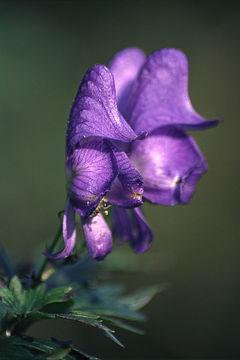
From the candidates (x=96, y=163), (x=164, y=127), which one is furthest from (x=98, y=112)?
(x=164, y=127)

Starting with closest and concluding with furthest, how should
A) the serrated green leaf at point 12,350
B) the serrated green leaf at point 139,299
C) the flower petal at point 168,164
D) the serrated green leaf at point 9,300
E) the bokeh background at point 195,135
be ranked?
the serrated green leaf at point 12,350, the serrated green leaf at point 9,300, the flower petal at point 168,164, the serrated green leaf at point 139,299, the bokeh background at point 195,135

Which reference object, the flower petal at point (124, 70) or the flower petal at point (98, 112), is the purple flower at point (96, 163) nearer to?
the flower petal at point (98, 112)

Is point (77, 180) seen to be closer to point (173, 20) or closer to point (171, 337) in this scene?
point (171, 337)

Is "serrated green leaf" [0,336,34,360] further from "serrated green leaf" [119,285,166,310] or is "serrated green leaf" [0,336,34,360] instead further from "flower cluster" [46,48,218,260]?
"serrated green leaf" [119,285,166,310]

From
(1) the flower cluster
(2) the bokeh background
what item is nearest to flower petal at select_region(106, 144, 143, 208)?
(1) the flower cluster

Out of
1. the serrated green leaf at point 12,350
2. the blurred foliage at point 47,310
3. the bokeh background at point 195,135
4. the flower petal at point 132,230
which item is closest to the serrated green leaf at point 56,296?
the blurred foliage at point 47,310
